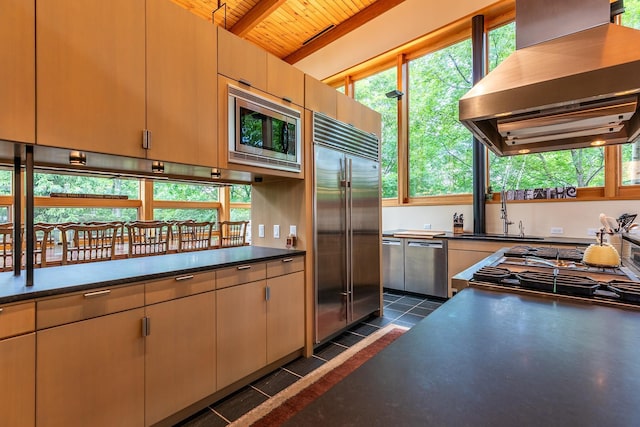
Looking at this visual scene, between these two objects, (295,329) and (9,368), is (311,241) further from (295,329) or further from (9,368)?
(9,368)

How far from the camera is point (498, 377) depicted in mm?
729

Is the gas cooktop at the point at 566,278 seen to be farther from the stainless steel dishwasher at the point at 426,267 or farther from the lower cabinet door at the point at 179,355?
the stainless steel dishwasher at the point at 426,267

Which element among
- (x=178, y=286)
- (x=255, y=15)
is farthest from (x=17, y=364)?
(x=255, y=15)

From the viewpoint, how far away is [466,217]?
4.48 m

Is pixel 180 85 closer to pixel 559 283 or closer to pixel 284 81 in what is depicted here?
pixel 284 81

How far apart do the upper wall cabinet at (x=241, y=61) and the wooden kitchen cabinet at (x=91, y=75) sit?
0.53 metres

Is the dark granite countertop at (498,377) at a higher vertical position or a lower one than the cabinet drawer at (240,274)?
higher

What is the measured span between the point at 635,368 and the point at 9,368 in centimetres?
218

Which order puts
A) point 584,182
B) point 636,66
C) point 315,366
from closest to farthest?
point 636,66, point 315,366, point 584,182

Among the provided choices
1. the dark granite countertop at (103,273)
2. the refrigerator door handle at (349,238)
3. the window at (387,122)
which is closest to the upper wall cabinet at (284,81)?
the refrigerator door handle at (349,238)

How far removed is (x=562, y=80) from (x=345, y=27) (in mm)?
4863

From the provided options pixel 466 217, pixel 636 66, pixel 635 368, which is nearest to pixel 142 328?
pixel 635 368

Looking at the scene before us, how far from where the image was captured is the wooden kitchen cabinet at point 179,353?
1732 millimetres

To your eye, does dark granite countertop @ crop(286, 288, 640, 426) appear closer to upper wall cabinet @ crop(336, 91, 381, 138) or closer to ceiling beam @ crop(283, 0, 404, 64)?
upper wall cabinet @ crop(336, 91, 381, 138)
